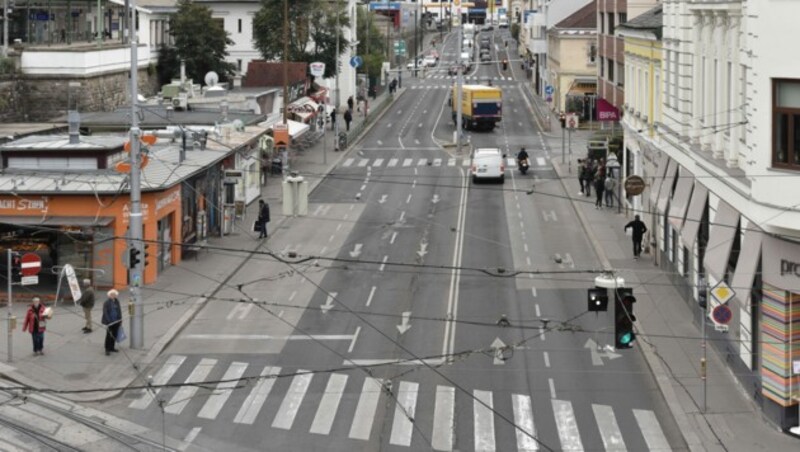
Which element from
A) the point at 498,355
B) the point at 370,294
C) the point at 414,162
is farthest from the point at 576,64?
the point at 498,355

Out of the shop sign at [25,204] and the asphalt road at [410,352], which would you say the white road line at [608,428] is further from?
the shop sign at [25,204]

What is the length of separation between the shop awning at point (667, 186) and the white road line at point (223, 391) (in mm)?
16726

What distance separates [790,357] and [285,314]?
16036 millimetres

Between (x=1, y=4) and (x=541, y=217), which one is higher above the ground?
(x=1, y=4)

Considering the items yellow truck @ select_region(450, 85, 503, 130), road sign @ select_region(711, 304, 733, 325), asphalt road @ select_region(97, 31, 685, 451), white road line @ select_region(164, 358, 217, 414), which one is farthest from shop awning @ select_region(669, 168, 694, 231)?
yellow truck @ select_region(450, 85, 503, 130)

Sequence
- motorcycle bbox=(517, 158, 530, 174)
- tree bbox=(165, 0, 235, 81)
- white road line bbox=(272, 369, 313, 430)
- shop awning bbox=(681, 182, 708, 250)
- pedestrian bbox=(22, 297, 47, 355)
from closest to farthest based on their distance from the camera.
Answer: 1. white road line bbox=(272, 369, 313, 430)
2. pedestrian bbox=(22, 297, 47, 355)
3. shop awning bbox=(681, 182, 708, 250)
4. motorcycle bbox=(517, 158, 530, 174)
5. tree bbox=(165, 0, 235, 81)

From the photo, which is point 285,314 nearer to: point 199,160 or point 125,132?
point 199,160

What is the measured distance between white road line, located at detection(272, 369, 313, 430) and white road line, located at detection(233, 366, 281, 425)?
0.50 meters

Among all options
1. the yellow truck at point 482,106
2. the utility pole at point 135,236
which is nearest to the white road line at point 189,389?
the utility pole at point 135,236

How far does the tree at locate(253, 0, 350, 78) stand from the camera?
346ft

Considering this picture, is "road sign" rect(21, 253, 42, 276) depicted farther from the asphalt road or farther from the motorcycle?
the motorcycle

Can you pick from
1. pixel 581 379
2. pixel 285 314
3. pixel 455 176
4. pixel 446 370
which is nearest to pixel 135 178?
pixel 285 314

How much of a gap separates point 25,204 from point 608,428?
2082 cm

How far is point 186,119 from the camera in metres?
62.2
